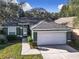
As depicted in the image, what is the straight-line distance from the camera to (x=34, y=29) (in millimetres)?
24750

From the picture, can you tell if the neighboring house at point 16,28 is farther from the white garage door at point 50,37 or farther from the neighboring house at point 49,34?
the white garage door at point 50,37

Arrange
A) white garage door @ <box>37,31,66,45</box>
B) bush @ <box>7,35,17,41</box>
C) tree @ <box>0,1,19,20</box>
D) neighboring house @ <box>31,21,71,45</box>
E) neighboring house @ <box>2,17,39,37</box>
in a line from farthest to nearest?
tree @ <box>0,1,19,20</box>
neighboring house @ <box>2,17,39,37</box>
bush @ <box>7,35,17,41</box>
white garage door @ <box>37,31,66,45</box>
neighboring house @ <box>31,21,71,45</box>

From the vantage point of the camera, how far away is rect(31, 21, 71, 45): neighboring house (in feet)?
83.0

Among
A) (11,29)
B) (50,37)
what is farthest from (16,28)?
(50,37)

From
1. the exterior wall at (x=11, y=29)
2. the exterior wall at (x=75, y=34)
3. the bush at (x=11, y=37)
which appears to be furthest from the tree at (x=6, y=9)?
the exterior wall at (x=75, y=34)

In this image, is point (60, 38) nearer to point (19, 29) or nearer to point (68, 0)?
point (68, 0)

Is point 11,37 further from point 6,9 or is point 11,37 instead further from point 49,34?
point 49,34

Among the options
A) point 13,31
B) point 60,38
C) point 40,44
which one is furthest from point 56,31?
point 13,31

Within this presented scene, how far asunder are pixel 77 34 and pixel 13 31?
1264cm

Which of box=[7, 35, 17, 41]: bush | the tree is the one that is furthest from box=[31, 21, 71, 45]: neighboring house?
the tree

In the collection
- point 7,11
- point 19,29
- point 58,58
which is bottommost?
point 58,58

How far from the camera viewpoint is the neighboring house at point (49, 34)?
25.3 meters

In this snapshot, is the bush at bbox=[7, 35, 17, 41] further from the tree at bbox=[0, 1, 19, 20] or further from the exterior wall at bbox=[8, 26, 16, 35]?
the tree at bbox=[0, 1, 19, 20]

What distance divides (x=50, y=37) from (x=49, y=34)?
0.50 m
